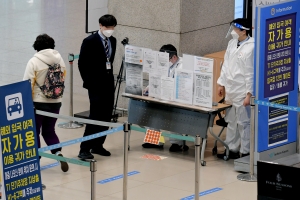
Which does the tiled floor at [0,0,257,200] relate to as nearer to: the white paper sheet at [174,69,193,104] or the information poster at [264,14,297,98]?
the white paper sheet at [174,69,193,104]

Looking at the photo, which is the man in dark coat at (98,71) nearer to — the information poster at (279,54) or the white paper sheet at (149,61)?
the white paper sheet at (149,61)

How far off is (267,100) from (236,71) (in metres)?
0.77

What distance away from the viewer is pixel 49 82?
28.8 feet

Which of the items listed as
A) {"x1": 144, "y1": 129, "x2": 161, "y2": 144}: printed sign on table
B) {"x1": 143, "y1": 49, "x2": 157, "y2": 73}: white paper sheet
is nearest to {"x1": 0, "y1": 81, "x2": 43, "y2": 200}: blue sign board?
{"x1": 144, "y1": 129, "x2": 161, "y2": 144}: printed sign on table

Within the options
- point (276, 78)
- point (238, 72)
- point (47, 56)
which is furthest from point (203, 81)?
point (47, 56)

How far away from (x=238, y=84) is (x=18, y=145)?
13.1 feet

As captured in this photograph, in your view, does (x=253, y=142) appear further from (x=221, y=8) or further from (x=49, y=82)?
(x=221, y=8)

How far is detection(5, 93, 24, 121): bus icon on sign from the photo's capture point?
5918 millimetres

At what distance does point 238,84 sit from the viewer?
31.0 ft

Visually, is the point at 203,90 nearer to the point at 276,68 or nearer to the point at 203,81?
the point at 203,81

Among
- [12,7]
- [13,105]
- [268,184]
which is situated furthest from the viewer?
[12,7]

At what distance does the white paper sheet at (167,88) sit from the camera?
948 cm

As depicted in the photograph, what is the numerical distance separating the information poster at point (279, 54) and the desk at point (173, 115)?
31.9 inches

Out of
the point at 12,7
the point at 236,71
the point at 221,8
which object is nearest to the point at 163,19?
the point at 221,8
